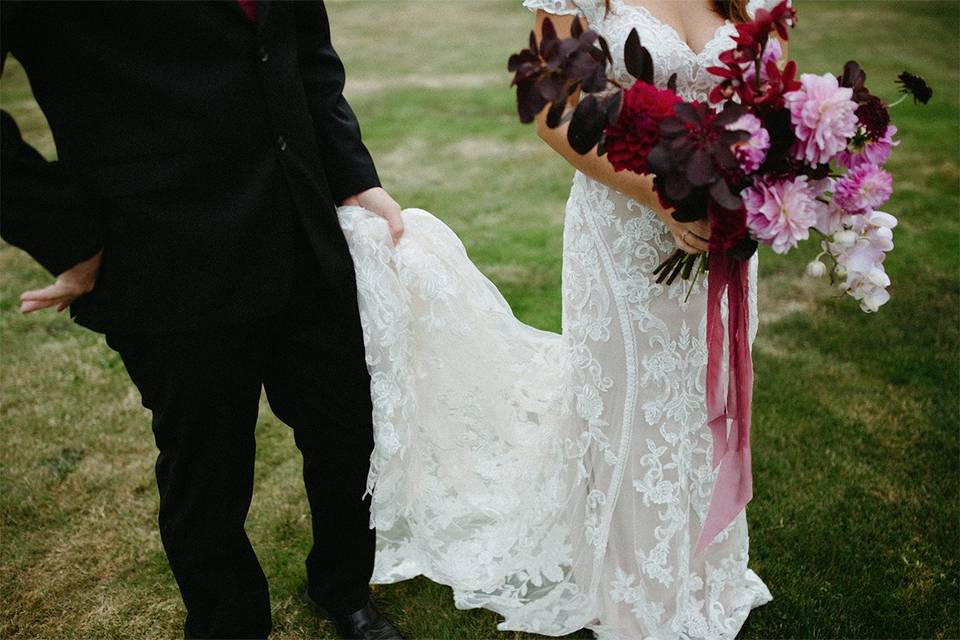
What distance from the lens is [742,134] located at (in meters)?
1.73

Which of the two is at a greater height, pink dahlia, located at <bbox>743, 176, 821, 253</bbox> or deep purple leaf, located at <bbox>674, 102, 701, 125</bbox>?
deep purple leaf, located at <bbox>674, 102, 701, 125</bbox>

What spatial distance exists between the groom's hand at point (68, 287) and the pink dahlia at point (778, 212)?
1565 mm

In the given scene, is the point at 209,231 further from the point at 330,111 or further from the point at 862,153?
the point at 862,153

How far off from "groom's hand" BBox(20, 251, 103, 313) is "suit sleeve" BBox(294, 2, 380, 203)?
742 millimetres

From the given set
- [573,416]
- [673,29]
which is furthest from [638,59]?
[573,416]

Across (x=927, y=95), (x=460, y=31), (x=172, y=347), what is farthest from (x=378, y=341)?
(x=460, y=31)

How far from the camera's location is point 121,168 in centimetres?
194

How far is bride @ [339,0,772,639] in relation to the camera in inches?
94.6

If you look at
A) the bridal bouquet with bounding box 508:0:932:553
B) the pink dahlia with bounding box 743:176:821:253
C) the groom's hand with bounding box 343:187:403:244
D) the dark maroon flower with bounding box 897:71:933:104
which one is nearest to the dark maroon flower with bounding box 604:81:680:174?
the bridal bouquet with bounding box 508:0:932:553

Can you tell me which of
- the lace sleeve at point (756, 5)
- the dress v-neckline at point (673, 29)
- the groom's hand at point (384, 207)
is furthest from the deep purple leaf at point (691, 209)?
the groom's hand at point (384, 207)

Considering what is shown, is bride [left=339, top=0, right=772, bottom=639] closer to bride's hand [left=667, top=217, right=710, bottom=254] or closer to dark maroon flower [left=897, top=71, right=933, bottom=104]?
bride's hand [left=667, top=217, right=710, bottom=254]

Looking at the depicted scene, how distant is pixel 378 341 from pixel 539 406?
0.69m

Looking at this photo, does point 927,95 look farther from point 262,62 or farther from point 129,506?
point 129,506

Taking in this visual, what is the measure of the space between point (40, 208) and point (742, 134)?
1.59 meters
